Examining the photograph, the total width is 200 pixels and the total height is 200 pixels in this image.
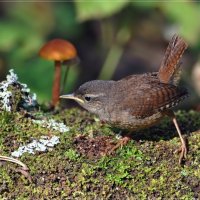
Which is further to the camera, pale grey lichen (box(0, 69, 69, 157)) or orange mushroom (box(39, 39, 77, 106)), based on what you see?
orange mushroom (box(39, 39, 77, 106))

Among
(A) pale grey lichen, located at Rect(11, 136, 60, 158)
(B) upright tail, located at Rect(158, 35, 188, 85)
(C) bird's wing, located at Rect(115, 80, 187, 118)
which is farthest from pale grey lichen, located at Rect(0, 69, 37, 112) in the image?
(B) upright tail, located at Rect(158, 35, 188, 85)

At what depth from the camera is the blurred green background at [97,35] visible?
24.2 feet

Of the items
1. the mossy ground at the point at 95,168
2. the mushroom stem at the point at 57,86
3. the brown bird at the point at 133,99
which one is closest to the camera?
the mossy ground at the point at 95,168

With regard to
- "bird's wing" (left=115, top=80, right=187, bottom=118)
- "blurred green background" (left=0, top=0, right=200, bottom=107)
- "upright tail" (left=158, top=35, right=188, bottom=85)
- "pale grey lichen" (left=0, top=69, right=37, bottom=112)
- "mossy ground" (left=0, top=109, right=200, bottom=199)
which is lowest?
"mossy ground" (left=0, top=109, right=200, bottom=199)

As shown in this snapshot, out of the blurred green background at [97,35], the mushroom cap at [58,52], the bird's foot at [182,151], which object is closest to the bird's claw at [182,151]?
the bird's foot at [182,151]

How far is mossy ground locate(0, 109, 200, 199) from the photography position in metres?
3.81

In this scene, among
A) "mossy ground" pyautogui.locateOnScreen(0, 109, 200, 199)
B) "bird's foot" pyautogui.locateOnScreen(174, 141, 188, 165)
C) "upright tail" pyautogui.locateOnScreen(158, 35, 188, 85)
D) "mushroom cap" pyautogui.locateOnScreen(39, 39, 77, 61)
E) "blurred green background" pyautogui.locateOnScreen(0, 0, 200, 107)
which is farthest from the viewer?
"blurred green background" pyautogui.locateOnScreen(0, 0, 200, 107)

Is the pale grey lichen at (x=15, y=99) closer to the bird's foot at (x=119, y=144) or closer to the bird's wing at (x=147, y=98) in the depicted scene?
the bird's foot at (x=119, y=144)

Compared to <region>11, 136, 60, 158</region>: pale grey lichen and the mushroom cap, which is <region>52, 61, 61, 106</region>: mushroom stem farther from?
<region>11, 136, 60, 158</region>: pale grey lichen

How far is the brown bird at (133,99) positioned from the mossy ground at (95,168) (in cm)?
13

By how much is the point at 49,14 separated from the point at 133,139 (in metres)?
5.42

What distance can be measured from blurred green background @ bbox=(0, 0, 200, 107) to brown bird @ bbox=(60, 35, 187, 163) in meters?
2.28

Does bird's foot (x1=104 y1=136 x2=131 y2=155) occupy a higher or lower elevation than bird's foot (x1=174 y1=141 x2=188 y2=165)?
higher

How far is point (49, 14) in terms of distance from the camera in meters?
9.44
